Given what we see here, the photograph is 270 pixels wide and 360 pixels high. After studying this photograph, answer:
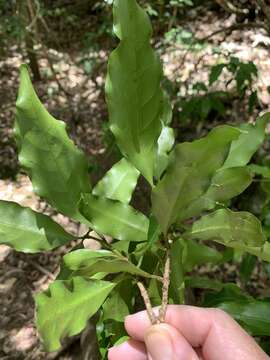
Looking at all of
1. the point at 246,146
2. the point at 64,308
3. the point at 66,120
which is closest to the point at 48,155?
the point at 64,308

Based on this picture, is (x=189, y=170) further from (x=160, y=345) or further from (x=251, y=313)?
(x=251, y=313)

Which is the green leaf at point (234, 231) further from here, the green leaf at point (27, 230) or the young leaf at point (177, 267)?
the green leaf at point (27, 230)

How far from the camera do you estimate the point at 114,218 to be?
2.93 feet

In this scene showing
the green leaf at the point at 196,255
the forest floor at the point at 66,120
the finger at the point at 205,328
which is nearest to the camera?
the finger at the point at 205,328

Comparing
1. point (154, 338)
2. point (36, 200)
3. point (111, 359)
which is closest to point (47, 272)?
point (36, 200)

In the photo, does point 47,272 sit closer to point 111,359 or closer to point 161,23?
point 111,359

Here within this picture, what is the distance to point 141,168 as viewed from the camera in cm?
85

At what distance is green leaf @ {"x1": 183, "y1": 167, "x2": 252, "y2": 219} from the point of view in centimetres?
83

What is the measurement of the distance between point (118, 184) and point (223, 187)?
0.81ft

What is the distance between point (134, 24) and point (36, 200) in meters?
2.62

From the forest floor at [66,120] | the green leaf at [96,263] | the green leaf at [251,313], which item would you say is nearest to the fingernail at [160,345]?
the green leaf at [96,263]

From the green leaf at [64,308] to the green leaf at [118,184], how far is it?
20 centimetres

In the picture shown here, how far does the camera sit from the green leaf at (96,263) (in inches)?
32.0

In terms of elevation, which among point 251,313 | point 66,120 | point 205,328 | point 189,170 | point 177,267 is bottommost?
point 66,120
